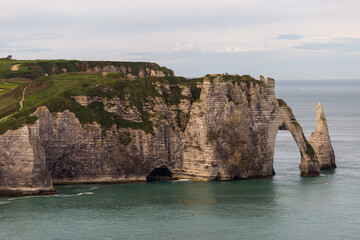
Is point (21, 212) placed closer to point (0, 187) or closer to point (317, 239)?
point (0, 187)

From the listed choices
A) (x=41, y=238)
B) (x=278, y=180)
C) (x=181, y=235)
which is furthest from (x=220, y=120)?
(x=41, y=238)

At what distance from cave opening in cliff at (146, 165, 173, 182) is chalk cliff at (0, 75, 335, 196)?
175mm

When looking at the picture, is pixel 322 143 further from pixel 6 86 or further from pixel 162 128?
pixel 6 86

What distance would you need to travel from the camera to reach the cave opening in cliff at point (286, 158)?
111500mm

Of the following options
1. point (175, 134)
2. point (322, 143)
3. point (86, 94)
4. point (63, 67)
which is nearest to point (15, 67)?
point (63, 67)

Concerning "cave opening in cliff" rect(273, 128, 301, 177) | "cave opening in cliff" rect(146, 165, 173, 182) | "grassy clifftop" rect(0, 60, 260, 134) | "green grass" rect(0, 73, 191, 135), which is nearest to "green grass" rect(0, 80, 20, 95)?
"grassy clifftop" rect(0, 60, 260, 134)

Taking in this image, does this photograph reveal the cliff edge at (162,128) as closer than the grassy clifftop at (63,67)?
Yes

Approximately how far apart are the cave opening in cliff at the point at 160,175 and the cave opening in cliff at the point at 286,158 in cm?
1967

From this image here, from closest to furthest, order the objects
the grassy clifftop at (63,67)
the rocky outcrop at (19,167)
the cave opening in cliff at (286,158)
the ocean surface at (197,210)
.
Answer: the ocean surface at (197,210), the rocky outcrop at (19,167), the cave opening in cliff at (286,158), the grassy clifftop at (63,67)

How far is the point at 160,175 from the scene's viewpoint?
348 feet

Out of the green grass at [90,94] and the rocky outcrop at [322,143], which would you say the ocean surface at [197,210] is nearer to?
the rocky outcrop at [322,143]

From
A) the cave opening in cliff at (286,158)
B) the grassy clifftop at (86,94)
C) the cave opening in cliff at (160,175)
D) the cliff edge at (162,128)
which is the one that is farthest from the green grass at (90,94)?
the cave opening in cliff at (286,158)

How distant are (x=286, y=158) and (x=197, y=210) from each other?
44996 mm

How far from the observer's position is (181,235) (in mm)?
72750
